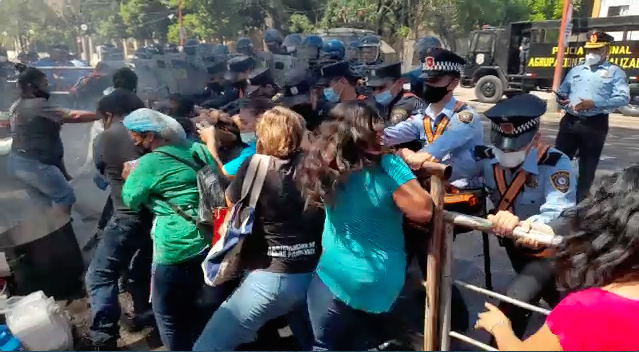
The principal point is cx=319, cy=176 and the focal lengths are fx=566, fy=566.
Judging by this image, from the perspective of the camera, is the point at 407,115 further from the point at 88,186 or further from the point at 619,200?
the point at 88,186

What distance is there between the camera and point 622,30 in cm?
1509

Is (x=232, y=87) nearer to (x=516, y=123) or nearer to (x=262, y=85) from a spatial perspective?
(x=262, y=85)

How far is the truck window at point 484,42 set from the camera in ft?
59.9

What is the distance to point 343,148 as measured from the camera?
2.20m

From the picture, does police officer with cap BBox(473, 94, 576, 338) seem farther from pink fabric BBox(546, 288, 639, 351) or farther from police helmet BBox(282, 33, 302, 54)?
police helmet BBox(282, 33, 302, 54)

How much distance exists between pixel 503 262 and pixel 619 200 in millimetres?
3310

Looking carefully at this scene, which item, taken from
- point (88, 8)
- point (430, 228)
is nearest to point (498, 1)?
point (88, 8)

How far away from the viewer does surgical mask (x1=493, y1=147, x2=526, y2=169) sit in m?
2.64

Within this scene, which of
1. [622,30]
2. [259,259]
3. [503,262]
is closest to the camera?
[259,259]

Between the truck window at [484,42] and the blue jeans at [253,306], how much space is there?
17.3 metres

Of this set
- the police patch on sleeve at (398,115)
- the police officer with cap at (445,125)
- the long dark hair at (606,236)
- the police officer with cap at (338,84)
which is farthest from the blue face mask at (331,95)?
the long dark hair at (606,236)

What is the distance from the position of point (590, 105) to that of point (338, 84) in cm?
229

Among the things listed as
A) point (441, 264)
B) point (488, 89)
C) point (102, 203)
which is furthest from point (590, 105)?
point (488, 89)

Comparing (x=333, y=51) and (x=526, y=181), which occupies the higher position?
(x=333, y=51)
